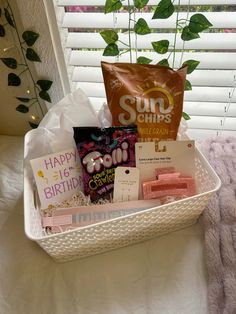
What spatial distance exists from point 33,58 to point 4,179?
0.38 metres

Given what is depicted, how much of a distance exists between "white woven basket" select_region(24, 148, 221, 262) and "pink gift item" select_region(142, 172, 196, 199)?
1.6 inches

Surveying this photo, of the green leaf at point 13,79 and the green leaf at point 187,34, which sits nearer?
the green leaf at point 187,34

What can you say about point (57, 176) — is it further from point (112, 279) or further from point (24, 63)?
point (24, 63)

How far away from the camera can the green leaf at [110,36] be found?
78 centimetres

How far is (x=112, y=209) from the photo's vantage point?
2.32ft

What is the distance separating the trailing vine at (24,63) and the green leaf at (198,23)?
0.42 metres

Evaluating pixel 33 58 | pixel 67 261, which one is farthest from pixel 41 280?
pixel 33 58

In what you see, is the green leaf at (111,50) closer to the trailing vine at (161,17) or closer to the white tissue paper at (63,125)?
the trailing vine at (161,17)

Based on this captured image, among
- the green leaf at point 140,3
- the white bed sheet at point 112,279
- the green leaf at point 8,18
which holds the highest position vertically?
the green leaf at point 140,3

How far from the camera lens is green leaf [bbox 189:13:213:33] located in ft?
2.39

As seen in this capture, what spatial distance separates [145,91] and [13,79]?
1.43 ft

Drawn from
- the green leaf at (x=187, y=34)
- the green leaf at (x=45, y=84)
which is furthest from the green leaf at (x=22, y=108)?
the green leaf at (x=187, y=34)

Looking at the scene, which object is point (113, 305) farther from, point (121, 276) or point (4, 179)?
A: point (4, 179)

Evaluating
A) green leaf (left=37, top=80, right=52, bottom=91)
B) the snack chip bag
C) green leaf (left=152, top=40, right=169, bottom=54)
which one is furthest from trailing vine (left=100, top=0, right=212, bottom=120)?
green leaf (left=37, top=80, right=52, bottom=91)
